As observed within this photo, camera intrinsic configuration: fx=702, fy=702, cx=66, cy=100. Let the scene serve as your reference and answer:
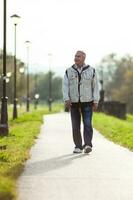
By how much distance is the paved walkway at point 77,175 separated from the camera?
8.75 m

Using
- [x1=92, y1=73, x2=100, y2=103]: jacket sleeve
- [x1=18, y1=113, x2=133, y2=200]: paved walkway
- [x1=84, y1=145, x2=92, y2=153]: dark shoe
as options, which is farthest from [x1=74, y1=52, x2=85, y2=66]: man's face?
[x1=18, y1=113, x2=133, y2=200]: paved walkway

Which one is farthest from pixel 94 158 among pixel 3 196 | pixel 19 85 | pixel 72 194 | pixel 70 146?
pixel 19 85

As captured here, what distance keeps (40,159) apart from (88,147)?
1.36 m

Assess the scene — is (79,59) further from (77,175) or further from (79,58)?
(77,175)

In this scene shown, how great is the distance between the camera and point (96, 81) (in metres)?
13.7

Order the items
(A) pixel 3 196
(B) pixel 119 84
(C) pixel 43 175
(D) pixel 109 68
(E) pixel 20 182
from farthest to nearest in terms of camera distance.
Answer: (D) pixel 109 68 < (B) pixel 119 84 < (C) pixel 43 175 < (E) pixel 20 182 < (A) pixel 3 196

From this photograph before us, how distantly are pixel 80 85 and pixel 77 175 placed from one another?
3556mm

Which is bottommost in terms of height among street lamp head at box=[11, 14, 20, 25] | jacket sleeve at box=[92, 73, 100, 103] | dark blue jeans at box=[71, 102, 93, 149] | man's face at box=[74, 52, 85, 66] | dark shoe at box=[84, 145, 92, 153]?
dark shoe at box=[84, 145, 92, 153]

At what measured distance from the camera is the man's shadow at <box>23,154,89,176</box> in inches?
429

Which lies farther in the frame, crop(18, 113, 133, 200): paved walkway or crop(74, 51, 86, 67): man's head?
crop(74, 51, 86, 67): man's head

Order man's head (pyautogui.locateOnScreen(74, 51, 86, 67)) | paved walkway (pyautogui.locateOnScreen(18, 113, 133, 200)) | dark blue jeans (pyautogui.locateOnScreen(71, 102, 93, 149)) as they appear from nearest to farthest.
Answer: paved walkway (pyautogui.locateOnScreen(18, 113, 133, 200)) < man's head (pyautogui.locateOnScreen(74, 51, 86, 67)) < dark blue jeans (pyautogui.locateOnScreen(71, 102, 93, 149))

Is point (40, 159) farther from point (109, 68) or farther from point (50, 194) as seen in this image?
point (109, 68)

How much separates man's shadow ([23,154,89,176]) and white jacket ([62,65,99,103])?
1.13 metres

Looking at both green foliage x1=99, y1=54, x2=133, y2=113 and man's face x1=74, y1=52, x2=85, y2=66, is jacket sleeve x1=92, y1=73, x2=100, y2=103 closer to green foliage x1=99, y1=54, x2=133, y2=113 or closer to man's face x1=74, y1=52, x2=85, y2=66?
man's face x1=74, y1=52, x2=85, y2=66
